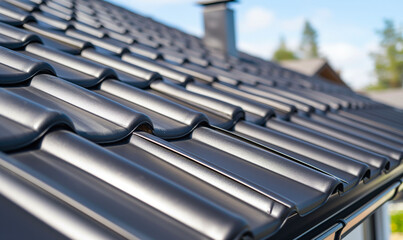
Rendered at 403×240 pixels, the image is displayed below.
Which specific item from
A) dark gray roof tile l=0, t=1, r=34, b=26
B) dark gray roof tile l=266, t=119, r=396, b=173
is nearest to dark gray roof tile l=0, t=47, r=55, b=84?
dark gray roof tile l=0, t=1, r=34, b=26

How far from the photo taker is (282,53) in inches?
3132

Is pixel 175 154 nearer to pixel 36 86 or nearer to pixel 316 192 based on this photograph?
pixel 316 192

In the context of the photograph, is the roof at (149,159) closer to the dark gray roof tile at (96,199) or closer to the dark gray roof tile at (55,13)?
the dark gray roof tile at (96,199)

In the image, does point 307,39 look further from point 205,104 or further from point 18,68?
point 18,68

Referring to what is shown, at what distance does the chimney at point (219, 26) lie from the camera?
6.84m

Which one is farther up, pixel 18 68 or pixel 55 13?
pixel 55 13

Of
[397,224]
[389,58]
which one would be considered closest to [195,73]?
[397,224]

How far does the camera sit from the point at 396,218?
34.4 feet

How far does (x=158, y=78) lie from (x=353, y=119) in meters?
Result: 2.33

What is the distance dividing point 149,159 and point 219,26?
5.78 m

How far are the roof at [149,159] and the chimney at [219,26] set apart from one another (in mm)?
3796

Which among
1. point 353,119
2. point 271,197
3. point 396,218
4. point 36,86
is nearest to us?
point 271,197

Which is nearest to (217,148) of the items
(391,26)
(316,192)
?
(316,192)

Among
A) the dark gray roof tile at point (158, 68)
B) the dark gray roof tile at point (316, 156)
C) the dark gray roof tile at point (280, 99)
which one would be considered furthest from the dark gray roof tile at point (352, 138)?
the dark gray roof tile at point (158, 68)
